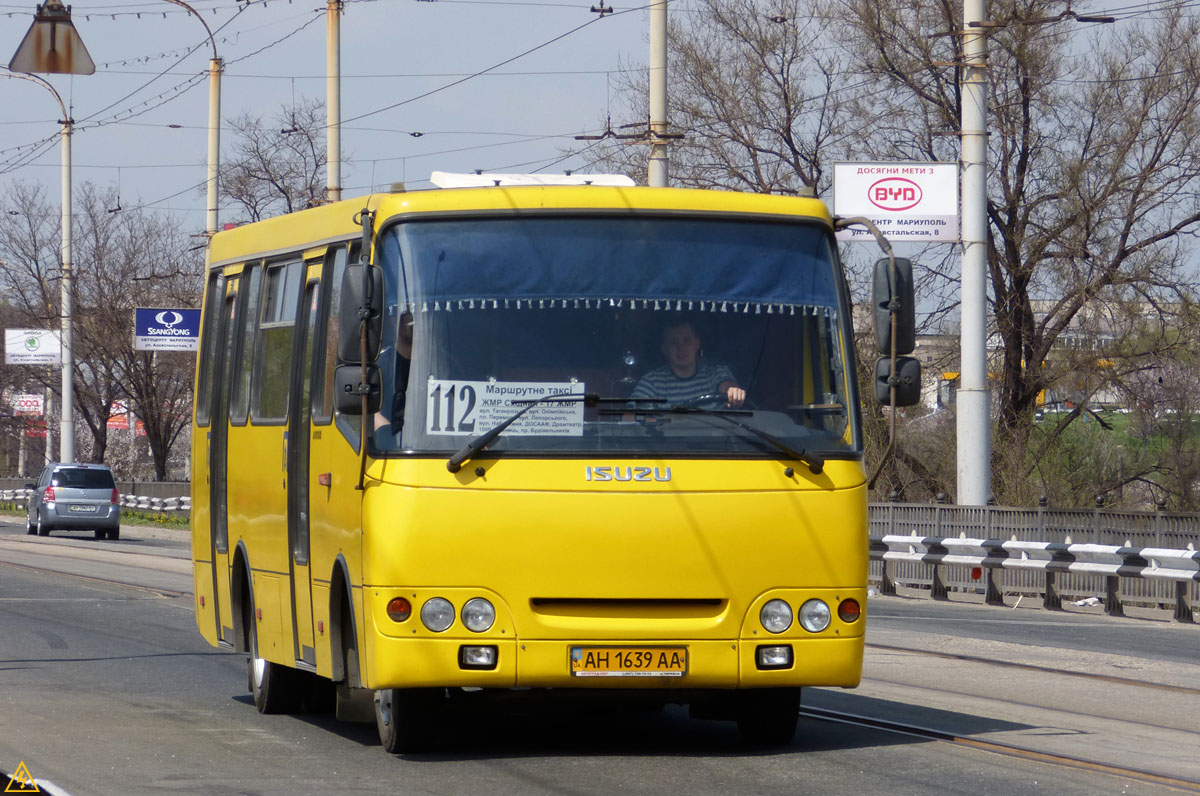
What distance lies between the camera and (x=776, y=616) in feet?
27.9

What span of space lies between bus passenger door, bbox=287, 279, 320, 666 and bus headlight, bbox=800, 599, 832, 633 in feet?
8.61

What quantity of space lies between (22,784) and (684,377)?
335 centimetres

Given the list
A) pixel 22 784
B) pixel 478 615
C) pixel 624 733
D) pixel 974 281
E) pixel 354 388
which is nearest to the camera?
pixel 22 784

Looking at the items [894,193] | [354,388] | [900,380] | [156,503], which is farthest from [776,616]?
[156,503]

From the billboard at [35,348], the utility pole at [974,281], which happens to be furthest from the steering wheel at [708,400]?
the billboard at [35,348]

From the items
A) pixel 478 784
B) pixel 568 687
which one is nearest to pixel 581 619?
pixel 568 687

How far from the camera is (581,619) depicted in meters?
8.36

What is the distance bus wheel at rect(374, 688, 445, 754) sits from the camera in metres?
8.82

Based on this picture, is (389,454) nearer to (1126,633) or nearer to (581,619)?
(581,619)

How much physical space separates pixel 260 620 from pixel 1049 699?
16.0ft

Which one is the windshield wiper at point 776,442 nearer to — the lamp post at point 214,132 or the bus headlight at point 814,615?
the bus headlight at point 814,615

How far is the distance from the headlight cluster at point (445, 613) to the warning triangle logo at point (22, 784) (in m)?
1.64

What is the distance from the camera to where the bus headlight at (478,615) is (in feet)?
27.2

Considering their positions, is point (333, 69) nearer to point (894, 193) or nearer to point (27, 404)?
point (894, 193)
